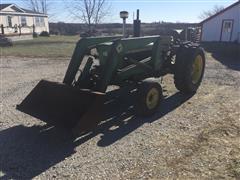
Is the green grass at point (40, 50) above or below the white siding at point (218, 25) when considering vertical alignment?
below

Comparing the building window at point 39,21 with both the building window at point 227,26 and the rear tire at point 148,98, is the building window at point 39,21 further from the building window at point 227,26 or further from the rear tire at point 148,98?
the rear tire at point 148,98

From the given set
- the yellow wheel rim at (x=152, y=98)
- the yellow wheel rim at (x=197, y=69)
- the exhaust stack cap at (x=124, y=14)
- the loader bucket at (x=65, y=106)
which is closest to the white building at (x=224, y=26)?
the yellow wheel rim at (x=197, y=69)

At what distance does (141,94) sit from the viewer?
602cm

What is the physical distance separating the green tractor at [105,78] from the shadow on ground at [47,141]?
346 millimetres

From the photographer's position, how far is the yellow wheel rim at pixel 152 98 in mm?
6228

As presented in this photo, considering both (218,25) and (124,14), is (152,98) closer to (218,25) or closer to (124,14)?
(124,14)

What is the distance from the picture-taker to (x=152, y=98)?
20.9 ft

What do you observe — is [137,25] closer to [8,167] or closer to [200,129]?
[200,129]

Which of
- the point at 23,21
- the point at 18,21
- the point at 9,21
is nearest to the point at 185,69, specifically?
the point at 9,21

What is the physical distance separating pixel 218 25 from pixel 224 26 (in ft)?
1.98

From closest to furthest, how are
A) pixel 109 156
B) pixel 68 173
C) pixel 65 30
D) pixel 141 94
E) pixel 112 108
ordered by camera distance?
1. pixel 68 173
2. pixel 109 156
3. pixel 141 94
4. pixel 112 108
5. pixel 65 30

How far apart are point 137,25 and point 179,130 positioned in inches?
119

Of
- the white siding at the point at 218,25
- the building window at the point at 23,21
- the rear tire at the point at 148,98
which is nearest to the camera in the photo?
the rear tire at the point at 148,98

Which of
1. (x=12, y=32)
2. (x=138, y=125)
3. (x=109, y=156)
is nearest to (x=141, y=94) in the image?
(x=138, y=125)
